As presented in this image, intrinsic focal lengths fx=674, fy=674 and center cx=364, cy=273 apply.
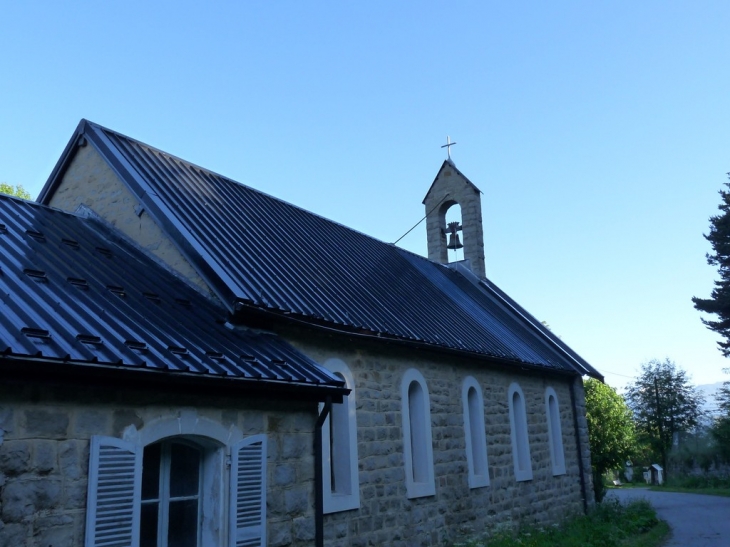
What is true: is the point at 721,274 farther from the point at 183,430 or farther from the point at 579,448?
the point at 183,430

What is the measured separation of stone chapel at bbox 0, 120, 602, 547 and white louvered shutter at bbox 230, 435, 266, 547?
0.02m

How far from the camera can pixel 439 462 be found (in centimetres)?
1166

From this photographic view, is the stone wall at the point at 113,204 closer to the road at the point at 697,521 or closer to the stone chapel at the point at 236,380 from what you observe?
the stone chapel at the point at 236,380

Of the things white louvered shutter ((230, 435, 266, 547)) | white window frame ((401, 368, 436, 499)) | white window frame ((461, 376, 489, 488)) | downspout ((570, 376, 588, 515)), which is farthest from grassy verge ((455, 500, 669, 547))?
white louvered shutter ((230, 435, 266, 547))

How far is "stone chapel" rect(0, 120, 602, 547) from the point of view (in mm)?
5637

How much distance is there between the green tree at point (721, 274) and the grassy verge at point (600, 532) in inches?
763

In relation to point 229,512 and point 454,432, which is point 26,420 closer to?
point 229,512

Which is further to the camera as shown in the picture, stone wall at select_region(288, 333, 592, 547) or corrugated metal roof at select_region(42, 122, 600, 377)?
stone wall at select_region(288, 333, 592, 547)

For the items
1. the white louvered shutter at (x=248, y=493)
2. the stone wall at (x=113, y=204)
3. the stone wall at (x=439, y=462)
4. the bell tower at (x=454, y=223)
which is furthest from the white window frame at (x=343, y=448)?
the bell tower at (x=454, y=223)

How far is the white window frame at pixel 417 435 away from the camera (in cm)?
1084

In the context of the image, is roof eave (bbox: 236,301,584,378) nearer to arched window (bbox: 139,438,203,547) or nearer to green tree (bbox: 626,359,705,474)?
arched window (bbox: 139,438,203,547)

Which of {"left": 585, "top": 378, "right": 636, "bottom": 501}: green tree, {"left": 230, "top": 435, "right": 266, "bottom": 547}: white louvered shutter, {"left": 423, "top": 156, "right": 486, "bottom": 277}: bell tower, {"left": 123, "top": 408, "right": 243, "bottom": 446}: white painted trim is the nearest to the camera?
{"left": 123, "top": 408, "right": 243, "bottom": 446}: white painted trim

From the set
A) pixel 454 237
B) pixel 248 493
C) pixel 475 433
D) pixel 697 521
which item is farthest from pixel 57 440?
pixel 697 521

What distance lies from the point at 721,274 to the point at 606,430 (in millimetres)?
11049
